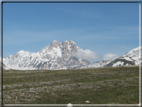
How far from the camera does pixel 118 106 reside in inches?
834

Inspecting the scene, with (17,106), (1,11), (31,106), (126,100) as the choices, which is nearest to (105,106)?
(126,100)

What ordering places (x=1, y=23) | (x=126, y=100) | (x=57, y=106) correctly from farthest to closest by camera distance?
1. (x=126, y=100)
2. (x=57, y=106)
3. (x=1, y=23)

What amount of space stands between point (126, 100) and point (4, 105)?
18633 mm

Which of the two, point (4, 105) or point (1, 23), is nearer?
point (1, 23)

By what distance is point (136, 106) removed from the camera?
68.2 feet

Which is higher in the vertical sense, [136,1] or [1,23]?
[136,1]

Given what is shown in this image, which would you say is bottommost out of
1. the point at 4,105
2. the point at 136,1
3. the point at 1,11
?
Answer: the point at 4,105

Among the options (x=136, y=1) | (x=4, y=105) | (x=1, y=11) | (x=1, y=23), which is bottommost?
(x=4, y=105)

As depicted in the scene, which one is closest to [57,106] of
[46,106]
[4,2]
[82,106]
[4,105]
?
[46,106]

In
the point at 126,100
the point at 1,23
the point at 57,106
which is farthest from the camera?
the point at 126,100

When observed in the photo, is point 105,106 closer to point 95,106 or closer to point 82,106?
point 95,106

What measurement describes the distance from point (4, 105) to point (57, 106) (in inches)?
317

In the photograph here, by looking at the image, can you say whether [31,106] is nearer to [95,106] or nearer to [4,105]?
[4,105]

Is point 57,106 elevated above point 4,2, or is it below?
below
